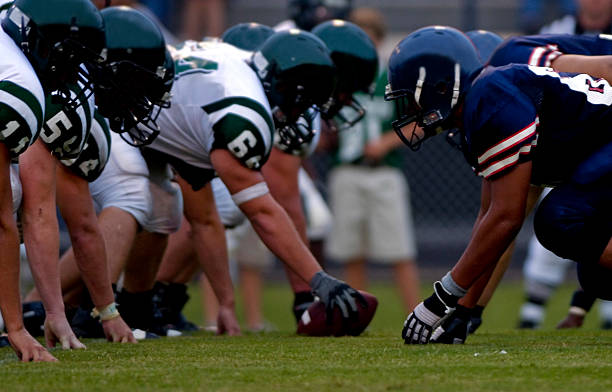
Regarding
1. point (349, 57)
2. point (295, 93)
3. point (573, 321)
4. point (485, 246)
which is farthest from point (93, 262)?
point (573, 321)

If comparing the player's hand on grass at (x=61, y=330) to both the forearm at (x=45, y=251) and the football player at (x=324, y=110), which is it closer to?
the forearm at (x=45, y=251)

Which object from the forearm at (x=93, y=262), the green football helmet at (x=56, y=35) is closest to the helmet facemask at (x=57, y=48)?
the green football helmet at (x=56, y=35)

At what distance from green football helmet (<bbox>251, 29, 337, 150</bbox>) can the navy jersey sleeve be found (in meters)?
1.26

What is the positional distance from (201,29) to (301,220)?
6049 mm

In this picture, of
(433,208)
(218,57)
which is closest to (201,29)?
(433,208)

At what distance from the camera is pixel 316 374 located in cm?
344

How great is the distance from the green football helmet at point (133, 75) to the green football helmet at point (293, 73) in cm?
51

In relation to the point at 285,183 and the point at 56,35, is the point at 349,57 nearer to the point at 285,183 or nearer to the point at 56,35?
the point at 285,183

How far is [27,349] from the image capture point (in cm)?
367


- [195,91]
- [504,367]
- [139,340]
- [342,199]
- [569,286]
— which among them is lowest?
[569,286]

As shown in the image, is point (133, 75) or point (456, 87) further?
point (133, 75)

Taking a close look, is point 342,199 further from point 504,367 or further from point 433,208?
point 504,367

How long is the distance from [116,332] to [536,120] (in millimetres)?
1876

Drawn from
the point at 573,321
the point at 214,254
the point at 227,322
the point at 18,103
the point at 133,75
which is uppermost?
the point at 18,103
